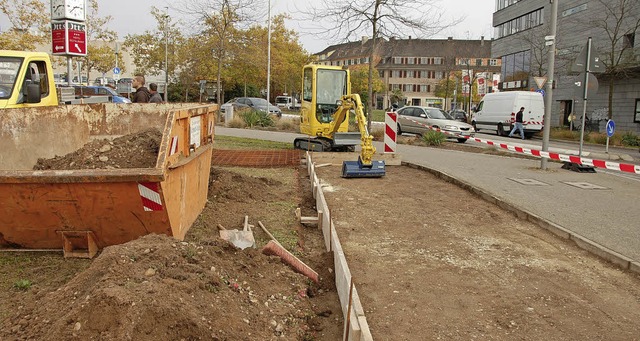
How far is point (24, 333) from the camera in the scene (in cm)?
351

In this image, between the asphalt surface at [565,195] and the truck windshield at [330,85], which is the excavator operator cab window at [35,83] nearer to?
the asphalt surface at [565,195]

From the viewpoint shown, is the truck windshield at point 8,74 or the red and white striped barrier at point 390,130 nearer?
the truck windshield at point 8,74

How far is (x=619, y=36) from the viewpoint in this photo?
32500 millimetres

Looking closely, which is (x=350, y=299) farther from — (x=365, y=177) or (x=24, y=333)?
(x=365, y=177)

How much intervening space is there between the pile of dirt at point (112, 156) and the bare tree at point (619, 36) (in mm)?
28787

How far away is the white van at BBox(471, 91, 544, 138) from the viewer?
1155 inches

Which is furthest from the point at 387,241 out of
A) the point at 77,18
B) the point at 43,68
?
the point at 77,18

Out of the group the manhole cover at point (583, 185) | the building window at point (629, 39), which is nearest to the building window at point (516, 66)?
the building window at point (629, 39)

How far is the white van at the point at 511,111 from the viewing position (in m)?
29.3

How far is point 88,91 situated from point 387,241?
2783 cm

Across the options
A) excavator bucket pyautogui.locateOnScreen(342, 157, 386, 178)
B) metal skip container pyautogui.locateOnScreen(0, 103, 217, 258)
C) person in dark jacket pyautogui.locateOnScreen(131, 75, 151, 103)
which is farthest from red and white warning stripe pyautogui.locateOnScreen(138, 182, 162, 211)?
person in dark jacket pyautogui.locateOnScreen(131, 75, 151, 103)

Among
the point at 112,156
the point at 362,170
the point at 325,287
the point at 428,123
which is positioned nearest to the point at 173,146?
the point at 112,156

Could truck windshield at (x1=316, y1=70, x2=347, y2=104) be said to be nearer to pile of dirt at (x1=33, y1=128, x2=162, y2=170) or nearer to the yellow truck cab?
the yellow truck cab

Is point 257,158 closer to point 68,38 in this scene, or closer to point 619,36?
point 68,38
